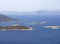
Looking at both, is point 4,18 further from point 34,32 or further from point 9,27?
point 34,32

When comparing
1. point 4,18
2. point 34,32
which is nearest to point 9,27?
point 4,18

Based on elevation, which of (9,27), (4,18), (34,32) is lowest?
(34,32)

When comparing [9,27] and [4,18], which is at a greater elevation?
[4,18]

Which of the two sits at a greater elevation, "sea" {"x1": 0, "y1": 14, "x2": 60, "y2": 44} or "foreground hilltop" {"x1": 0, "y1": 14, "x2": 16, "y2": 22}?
"foreground hilltop" {"x1": 0, "y1": 14, "x2": 16, "y2": 22}

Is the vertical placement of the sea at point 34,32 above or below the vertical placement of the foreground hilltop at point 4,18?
below

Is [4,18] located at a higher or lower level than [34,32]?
higher

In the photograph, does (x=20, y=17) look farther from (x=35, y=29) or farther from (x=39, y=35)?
(x=39, y=35)

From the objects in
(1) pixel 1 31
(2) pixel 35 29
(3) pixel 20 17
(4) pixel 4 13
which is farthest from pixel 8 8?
(2) pixel 35 29

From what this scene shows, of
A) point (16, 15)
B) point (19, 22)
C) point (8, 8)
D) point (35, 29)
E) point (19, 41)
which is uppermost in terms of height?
point (8, 8)
